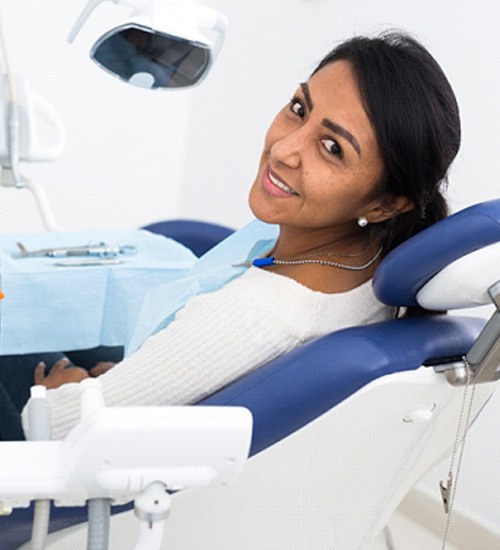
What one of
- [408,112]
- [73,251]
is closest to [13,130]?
[73,251]

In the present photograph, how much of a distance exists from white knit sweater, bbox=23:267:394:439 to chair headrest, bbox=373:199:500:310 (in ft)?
0.43

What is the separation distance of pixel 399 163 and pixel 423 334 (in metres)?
0.24

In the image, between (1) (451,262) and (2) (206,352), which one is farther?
(2) (206,352)

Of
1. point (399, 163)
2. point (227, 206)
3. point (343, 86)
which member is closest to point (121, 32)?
point (343, 86)

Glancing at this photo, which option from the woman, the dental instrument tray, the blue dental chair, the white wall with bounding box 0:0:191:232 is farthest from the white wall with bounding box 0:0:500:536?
the blue dental chair

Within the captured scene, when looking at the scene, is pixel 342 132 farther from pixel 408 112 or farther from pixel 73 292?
pixel 73 292

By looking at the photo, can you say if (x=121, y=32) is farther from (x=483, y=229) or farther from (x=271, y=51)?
(x=271, y=51)

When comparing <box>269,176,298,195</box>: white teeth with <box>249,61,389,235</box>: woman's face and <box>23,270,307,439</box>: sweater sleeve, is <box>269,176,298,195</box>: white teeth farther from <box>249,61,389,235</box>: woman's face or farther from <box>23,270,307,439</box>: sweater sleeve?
<box>23,270,307,439</box>: sweater sleeve

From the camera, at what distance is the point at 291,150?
4.02 feet

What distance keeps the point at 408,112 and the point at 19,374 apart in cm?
90

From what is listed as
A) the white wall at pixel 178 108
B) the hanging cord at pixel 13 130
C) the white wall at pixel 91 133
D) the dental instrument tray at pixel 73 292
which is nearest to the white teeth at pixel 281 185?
the dental instrument tray at pixel 73 292

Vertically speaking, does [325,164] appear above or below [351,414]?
above

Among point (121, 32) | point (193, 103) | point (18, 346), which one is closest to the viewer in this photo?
point (121, 32)

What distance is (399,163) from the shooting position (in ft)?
3.87
